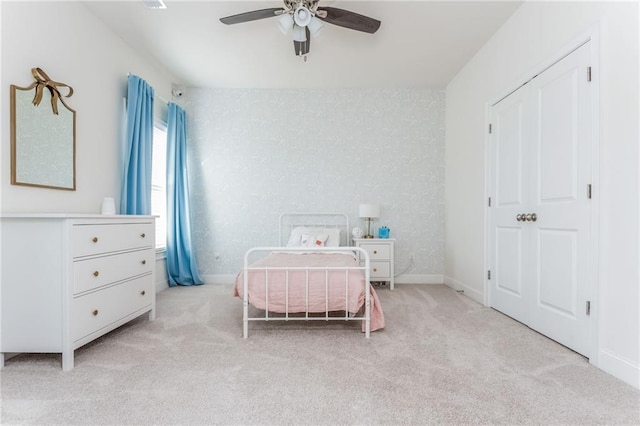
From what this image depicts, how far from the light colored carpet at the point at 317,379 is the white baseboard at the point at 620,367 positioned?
4 cm

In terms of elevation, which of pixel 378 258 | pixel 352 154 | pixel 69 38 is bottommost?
pixel 378 258

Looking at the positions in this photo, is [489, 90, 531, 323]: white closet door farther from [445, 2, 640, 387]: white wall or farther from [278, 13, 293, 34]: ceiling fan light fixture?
[278, 13, 293, 34]: ceiling fan light fixture

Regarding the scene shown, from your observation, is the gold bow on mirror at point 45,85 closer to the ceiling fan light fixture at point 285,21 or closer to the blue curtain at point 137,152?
the blue curtain at point 137,152

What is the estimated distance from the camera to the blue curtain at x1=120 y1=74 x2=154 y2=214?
3.24 meters

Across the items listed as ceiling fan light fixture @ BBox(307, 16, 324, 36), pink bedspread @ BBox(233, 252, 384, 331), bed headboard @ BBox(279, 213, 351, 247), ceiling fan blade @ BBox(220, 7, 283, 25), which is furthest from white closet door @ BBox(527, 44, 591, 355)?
bed headboard @ BBox(279, 213, 351, 247)

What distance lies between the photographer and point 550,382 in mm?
1782

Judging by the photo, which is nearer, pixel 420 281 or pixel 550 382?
pixel 550 382

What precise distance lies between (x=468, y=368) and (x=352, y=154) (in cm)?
319

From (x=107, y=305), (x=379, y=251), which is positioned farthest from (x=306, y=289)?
(x=379, y=251)

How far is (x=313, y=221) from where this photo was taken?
15.1ft

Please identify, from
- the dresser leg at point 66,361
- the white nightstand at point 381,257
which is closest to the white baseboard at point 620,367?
the white nightstand at point 381,257

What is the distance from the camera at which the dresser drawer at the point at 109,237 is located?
2029 mm

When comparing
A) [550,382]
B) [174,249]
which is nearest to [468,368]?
[550,382]

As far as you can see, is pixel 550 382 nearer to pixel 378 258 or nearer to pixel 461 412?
pixel 461 412
